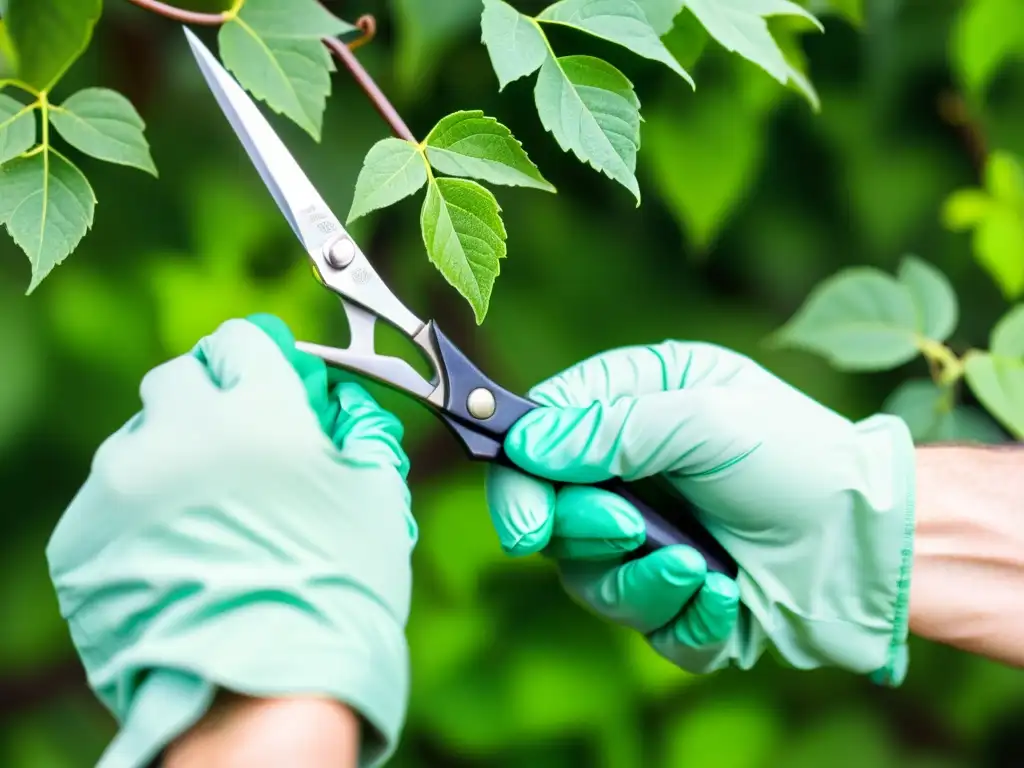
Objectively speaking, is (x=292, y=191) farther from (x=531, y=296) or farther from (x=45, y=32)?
(x=531, y=296)

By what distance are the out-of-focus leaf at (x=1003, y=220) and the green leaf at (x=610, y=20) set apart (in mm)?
421

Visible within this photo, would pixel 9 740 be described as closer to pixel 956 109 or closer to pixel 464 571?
pixel 464 571

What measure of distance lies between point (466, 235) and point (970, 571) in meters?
0.42

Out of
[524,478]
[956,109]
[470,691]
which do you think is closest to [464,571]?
[470,691]

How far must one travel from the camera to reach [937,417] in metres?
0.72

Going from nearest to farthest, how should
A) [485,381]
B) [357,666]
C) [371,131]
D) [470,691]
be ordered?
[357,666]
[485,381]
[371,131]
[470,691]

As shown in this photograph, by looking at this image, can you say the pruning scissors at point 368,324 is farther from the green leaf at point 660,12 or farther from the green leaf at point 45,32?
the green leaf at point 660,12

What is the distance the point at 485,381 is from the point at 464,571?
0.32m


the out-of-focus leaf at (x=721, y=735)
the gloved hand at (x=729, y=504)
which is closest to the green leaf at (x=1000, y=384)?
the gloved hand at (x=729, y=504)

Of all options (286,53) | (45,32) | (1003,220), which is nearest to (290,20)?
(286,53)

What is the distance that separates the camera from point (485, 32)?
417mm

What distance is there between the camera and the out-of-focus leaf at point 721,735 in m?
0.83

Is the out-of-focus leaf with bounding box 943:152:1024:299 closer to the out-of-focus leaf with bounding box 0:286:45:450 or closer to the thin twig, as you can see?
the thin twig

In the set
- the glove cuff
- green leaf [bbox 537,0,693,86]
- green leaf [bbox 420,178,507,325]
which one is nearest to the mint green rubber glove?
the glove cuff
